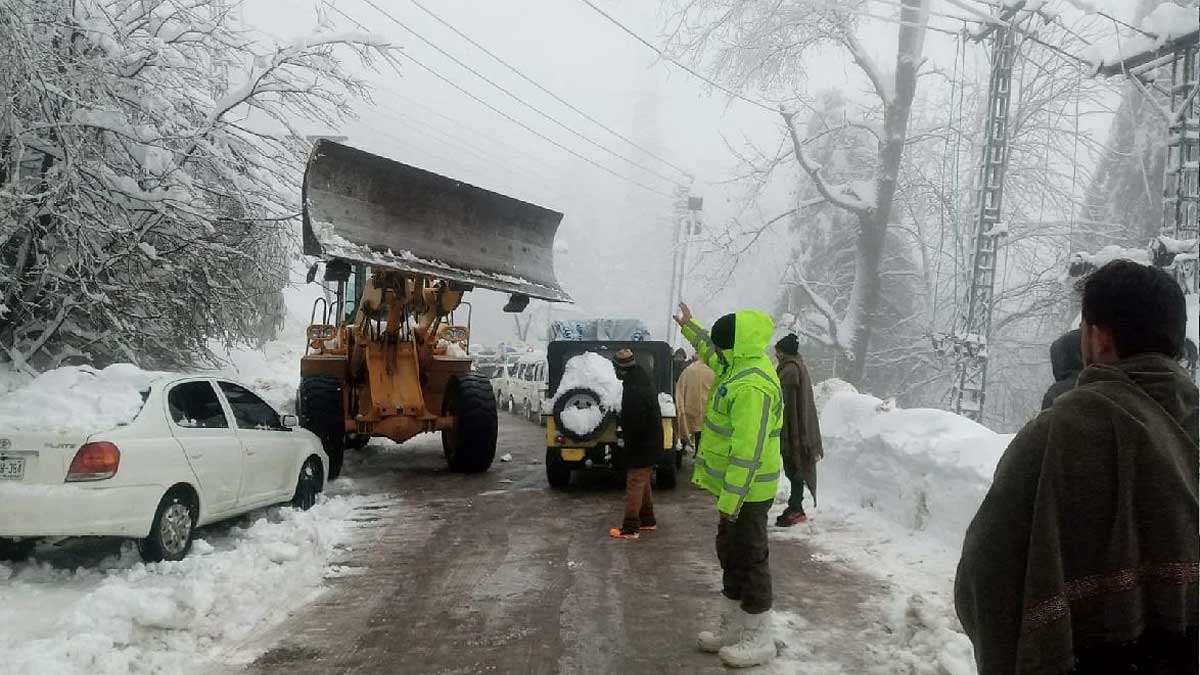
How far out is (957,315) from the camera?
17891 millimetres

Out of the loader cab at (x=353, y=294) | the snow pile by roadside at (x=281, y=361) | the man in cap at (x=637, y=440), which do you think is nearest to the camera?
the man in cap at (x=637, y=440)

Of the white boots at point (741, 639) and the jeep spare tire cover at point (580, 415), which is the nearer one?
the white boots at point (741, 639)

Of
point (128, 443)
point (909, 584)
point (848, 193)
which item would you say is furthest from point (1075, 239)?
point (128, 443)

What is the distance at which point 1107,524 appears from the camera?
76.7 inches

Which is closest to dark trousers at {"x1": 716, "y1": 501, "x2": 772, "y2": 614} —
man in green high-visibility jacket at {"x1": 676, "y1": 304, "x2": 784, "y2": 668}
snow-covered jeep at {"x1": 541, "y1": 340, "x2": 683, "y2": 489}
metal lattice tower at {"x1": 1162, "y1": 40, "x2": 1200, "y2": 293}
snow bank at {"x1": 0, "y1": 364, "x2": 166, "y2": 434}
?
man in green high-visibility jacket at {"x1": 676, "y1": 304, "x2": 784, "y2": 668}

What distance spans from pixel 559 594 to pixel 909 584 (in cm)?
264

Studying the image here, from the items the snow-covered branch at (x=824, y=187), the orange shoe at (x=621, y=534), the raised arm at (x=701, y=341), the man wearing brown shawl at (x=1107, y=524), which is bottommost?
the orange shoe at (x=621, y=534)

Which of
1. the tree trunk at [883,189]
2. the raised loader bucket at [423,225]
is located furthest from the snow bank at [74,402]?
the tree trunk at [883,189]

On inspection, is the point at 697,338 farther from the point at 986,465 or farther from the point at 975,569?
the point at 975,569

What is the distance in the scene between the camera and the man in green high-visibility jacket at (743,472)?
4715 millimetres

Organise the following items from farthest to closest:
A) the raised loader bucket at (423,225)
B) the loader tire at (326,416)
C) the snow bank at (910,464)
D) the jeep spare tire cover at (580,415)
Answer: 1. the loader tire at (326,416)
2. the jeep spare tire cover at (580,415)
3. the raised loader bucket at (423,225)
4. the snow bank at (910,464)

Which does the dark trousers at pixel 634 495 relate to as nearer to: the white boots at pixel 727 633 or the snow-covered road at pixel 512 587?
the snow-covered road at pixel 512 587

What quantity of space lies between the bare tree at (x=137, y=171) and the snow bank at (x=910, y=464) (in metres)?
7.48

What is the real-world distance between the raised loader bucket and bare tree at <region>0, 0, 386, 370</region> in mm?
1484
